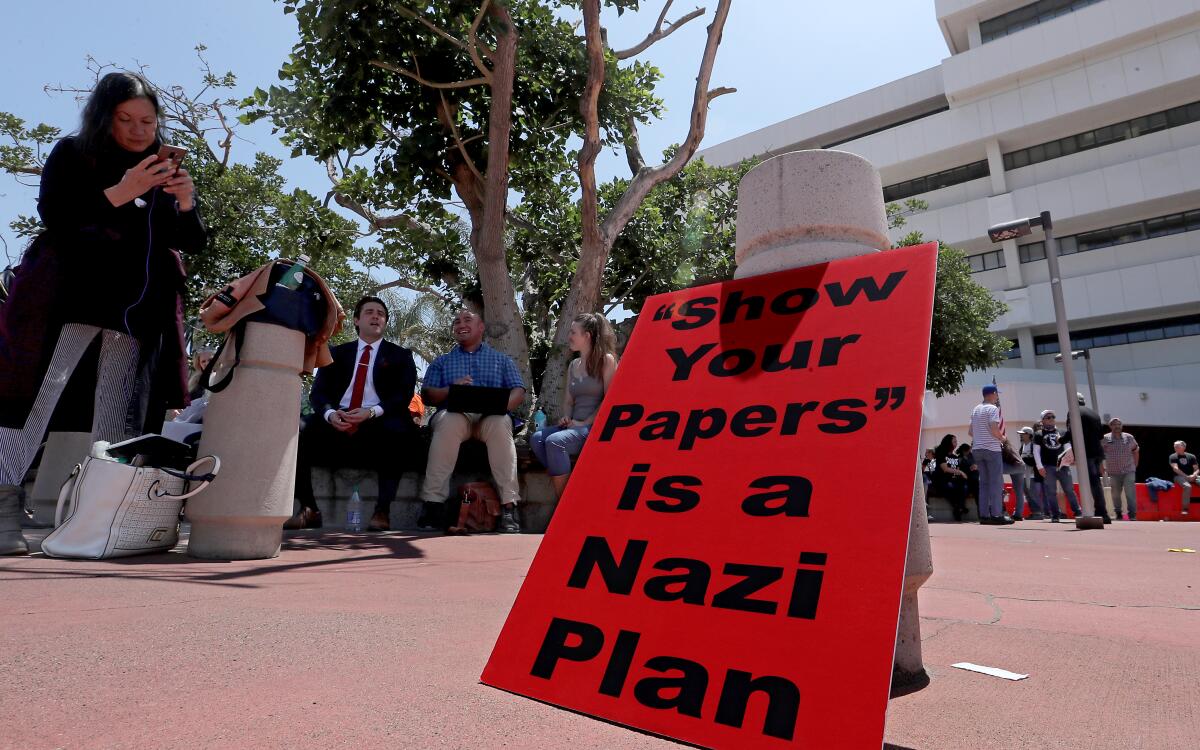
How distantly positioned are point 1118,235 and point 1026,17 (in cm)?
1244

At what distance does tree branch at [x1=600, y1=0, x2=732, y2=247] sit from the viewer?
8.09m

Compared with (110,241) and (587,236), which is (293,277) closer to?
(110,241)

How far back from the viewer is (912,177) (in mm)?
40906

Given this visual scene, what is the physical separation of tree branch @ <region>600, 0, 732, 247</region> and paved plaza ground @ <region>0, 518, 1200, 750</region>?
219 inches

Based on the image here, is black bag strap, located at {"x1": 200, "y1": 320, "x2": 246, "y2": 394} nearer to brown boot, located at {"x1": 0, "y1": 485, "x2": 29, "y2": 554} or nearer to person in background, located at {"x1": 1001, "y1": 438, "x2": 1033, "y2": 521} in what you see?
brown boot, located at {"x1": 0, "y1": 485, "x2": 29, "y2": 554}

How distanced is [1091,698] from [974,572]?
2.48m

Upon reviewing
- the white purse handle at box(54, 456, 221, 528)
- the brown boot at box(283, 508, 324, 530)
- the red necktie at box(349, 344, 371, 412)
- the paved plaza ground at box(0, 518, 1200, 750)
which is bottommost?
the paved plaza ground at box(0, 518, 1200, 750)

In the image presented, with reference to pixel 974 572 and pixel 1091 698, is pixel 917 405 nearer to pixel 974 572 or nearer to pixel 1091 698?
pixel 1091 698

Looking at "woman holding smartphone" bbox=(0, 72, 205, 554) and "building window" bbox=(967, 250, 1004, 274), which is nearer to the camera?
"woman holding smartphone" bbox=(0, 72, 205, 554)

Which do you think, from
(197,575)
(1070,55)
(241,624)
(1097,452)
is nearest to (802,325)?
(241,624)

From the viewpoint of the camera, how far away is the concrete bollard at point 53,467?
4.45 meters

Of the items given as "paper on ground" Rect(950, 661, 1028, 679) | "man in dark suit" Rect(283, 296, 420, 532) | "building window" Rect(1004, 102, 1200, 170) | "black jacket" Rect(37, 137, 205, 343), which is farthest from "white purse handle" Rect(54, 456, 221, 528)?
"building window" Rect(1004, 102, 1200, 170)

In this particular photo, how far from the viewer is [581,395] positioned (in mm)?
6000

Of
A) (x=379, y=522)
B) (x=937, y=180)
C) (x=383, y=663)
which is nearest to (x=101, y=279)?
(x=383, y=663)
